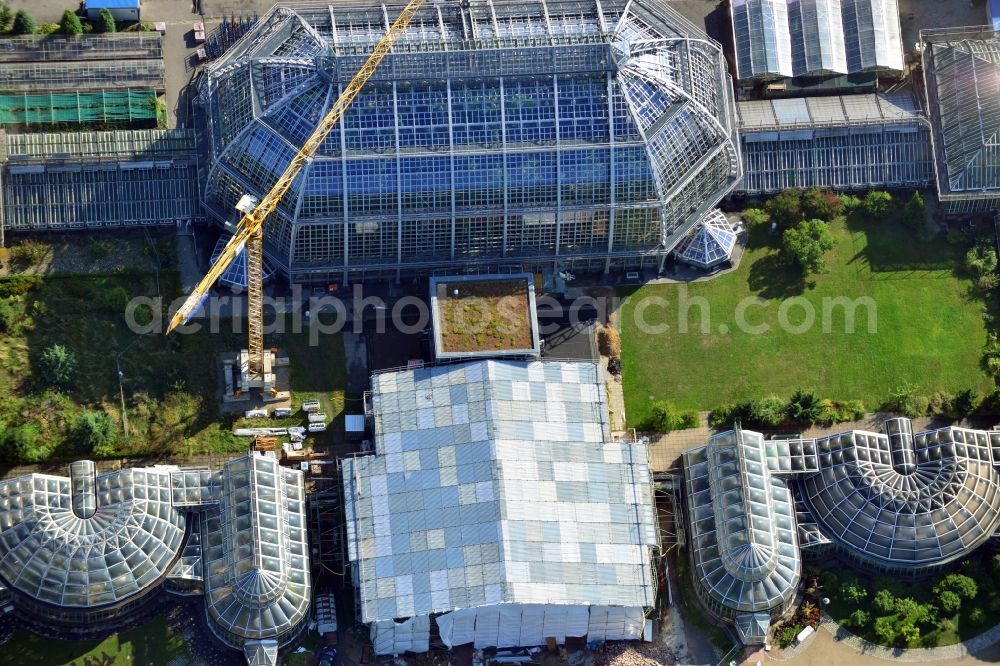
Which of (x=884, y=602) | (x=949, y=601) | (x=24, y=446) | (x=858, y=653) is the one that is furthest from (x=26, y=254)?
(x=949, y=601)

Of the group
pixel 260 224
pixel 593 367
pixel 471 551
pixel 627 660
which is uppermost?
pixel 260 224

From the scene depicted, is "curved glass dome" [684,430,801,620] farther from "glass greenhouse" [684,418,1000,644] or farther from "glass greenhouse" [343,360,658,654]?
"glass greenhouse" [343,360,658,654]

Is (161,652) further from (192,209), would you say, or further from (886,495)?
(886,495)

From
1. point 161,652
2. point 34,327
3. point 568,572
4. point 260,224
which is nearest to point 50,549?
point 161,652

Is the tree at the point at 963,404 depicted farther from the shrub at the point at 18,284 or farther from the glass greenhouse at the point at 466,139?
the shrub at the point at 18,284

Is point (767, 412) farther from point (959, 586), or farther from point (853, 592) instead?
point (959, 586)
